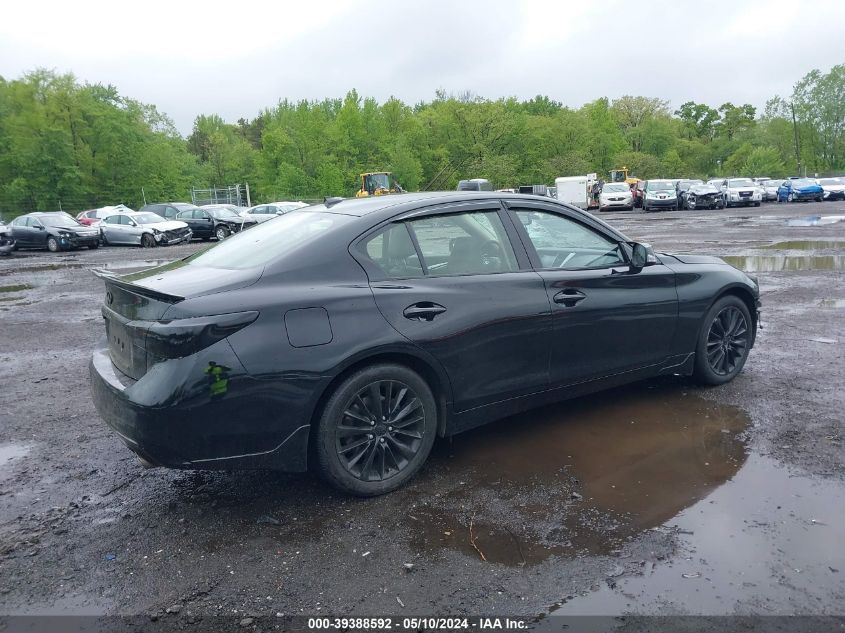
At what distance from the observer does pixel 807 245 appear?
17172mm

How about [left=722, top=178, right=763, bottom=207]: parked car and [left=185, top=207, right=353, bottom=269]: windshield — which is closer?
[left=185, top=207, right=353, bottom=269]: windshield

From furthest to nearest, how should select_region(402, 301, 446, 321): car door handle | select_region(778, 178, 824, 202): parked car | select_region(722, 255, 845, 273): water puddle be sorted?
select_region(778, 178, 824, 202): parked car, select_region(722, 255, 845, 273): water puddle, select_region(402, 301, 446, 321): car door handle

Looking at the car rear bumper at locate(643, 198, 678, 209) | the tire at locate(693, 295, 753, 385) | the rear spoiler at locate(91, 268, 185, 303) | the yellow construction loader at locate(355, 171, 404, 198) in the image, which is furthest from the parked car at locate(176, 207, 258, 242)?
the rear spoiler at locate(91, 268, 185, 303)

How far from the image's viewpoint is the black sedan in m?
3.45

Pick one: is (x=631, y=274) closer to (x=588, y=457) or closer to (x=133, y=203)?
(x=588, y=457)

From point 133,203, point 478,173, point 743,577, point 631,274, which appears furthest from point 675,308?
Answer: point 478,173

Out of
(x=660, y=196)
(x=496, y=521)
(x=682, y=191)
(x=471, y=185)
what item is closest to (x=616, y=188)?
(x=660, y=196)

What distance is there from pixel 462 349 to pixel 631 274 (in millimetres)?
1575

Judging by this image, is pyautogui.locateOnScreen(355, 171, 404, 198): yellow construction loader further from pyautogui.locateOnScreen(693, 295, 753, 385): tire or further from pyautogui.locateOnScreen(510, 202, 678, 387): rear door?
pyautogui.locateOnScreen(510, 202, 678, 387): rear door

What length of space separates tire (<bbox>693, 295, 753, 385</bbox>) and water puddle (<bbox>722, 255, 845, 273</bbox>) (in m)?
7.70

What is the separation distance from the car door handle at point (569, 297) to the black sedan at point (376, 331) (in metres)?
0.01

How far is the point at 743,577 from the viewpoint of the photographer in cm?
301

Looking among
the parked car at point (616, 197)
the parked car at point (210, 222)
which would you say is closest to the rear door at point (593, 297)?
the parked car at point (210, 222)

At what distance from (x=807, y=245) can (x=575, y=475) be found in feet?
52.1
